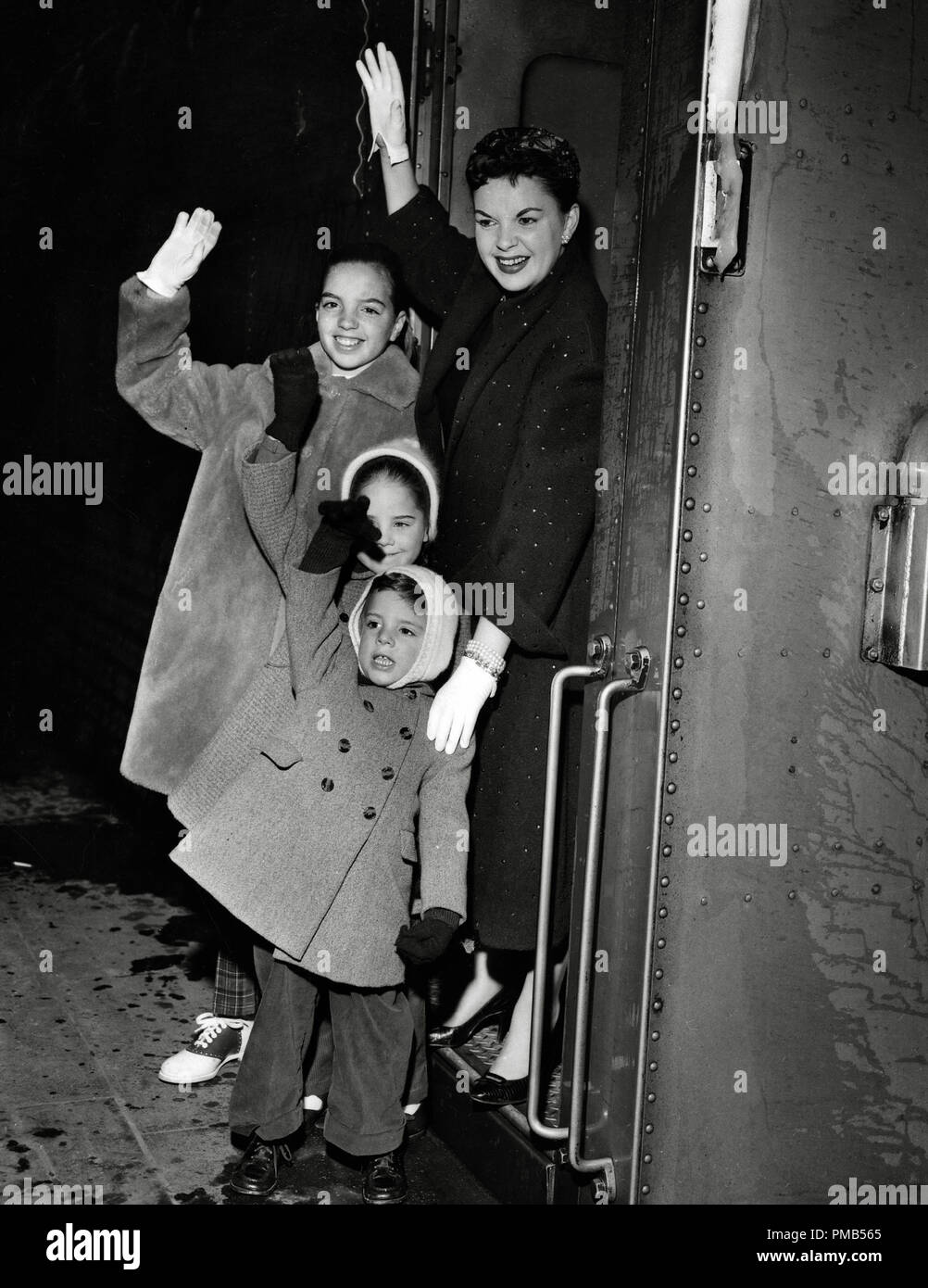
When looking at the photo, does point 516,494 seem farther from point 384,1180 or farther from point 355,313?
point 384,1180

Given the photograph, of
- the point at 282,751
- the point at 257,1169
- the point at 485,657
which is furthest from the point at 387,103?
the point at 257,1169

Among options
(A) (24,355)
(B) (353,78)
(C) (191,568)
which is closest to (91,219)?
(A) (24,355)

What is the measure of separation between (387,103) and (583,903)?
2019 millimetres

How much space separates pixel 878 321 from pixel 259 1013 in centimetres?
190

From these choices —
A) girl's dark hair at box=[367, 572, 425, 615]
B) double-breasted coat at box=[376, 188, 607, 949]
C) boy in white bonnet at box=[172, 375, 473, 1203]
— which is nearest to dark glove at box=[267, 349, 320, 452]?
boy in white bonnet at box=[172, 375, 473, 1203]

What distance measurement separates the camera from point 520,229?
2.96 metres

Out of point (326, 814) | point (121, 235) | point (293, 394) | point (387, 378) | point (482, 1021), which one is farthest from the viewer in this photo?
point (121, 235)

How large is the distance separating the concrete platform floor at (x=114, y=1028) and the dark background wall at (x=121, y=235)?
1023 mm

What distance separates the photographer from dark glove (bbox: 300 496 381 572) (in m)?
2.75

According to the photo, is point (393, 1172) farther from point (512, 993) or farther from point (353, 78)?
point (353, 78)

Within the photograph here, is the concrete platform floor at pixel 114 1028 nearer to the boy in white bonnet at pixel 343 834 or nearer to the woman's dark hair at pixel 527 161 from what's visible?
the boy in white bonnet at pixel 343 834

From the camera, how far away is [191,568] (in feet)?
10.7

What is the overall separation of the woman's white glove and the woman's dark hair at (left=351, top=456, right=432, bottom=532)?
0.44 meters

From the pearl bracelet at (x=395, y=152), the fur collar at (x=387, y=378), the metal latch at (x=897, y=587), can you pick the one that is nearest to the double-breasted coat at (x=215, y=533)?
the fur collar at (x=387, y=378)
